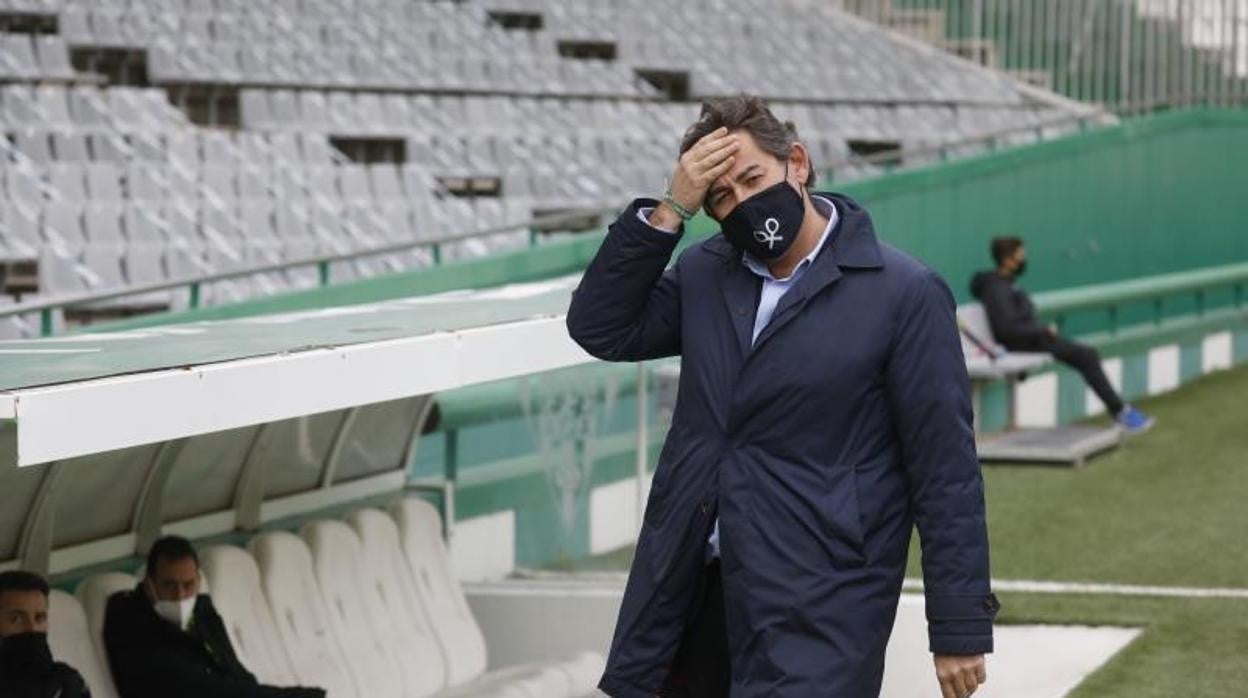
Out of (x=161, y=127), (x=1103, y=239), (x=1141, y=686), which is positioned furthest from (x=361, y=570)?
(x=1103, y=239)

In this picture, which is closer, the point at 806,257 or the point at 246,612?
the point at 806,257

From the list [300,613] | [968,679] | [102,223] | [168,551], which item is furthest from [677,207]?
[102,223]

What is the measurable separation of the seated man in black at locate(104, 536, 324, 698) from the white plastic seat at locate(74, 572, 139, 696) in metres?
0.03

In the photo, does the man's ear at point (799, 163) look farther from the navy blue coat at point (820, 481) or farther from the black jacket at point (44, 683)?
the black jacket at point (44, 683)

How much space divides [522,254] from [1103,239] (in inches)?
329

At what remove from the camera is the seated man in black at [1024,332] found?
14250 millimetres

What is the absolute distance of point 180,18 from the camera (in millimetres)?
18547

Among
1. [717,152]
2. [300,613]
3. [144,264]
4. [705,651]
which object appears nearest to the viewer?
[717,152]

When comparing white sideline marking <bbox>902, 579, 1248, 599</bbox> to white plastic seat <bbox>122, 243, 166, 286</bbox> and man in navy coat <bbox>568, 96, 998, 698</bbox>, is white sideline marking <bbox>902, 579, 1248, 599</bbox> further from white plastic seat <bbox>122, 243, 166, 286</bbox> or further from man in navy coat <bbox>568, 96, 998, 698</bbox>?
man in navy coat <bbox>568, 96, 998, 698</bbox>

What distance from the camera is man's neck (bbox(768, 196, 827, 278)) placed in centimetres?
391

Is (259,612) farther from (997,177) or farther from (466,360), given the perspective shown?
(997,177)

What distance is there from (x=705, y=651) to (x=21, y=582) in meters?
2.21

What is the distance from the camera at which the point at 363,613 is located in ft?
24.4

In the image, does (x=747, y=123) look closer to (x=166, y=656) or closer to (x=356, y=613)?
(x=166, y=656)
